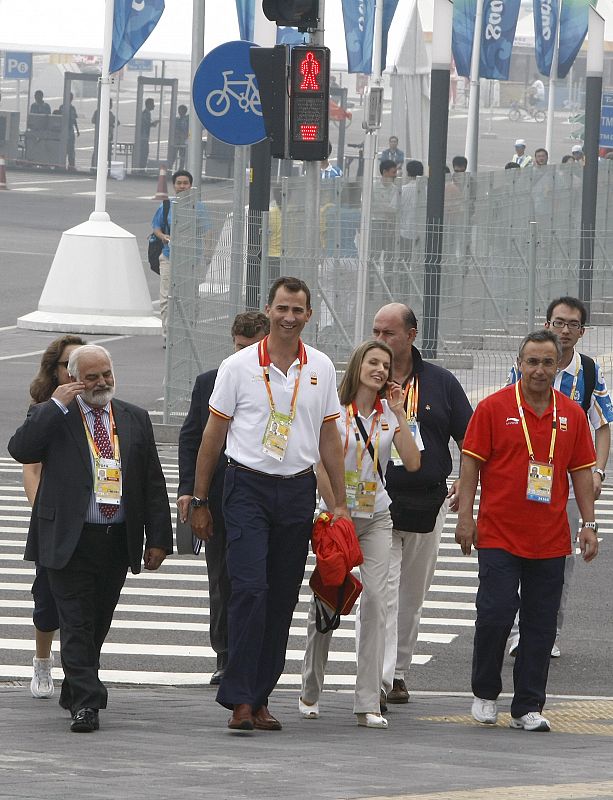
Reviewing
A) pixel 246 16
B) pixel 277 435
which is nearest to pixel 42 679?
pixel 277 435

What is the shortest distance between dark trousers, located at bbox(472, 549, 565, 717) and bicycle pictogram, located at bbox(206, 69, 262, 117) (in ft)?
27.4

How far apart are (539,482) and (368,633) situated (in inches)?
38.5

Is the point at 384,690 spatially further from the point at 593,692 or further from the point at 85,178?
the point at 85,178

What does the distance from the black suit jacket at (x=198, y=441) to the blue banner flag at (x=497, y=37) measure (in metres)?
30.3

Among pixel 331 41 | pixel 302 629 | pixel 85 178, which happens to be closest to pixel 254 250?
pixel 302 629

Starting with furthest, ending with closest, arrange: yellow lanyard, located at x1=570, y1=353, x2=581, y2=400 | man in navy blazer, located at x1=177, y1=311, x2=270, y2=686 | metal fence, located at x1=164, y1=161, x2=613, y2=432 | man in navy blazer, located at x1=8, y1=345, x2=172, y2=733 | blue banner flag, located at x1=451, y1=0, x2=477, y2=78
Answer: blue banner flag, located at x1=451, y1=0, x2=477, y2=78
metal fence, located at x1=164, y1=161, x2=613, y2=432
yellow lanyard, located at x1=570, y1=353, x2=581, y2=400
man in navy blazer, located at x1=177, y1=311, x2=270, y2=686
man in navy blazer, located at x1=8, y1=345, x2=172, y2=733

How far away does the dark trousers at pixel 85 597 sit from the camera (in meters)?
7.54

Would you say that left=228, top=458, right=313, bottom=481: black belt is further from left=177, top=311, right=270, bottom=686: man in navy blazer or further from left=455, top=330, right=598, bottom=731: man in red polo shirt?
left=177, top=311, right=270, bottom=686: man in navy blazer

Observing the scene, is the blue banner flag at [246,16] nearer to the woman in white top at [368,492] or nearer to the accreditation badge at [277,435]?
the woman in white top at [368,492]

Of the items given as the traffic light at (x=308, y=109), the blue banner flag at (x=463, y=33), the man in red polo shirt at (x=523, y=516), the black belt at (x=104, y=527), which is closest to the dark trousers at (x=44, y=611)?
the black belt at (x=104, y=527)

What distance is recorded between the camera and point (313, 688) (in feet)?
25.8

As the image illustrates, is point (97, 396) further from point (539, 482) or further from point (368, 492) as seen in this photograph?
point (539, 482)

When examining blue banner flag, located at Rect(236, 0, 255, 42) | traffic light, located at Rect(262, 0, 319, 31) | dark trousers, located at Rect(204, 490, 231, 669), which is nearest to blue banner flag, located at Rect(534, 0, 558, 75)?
blue banner flag, located at Rect(236, 0, 255, 42)

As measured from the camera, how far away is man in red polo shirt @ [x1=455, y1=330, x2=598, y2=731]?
7902 mm
